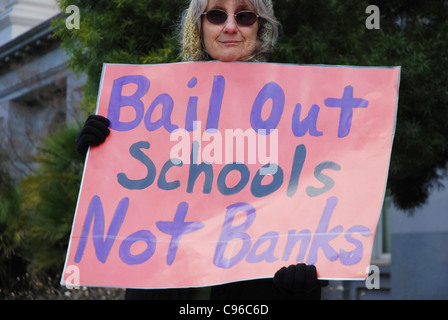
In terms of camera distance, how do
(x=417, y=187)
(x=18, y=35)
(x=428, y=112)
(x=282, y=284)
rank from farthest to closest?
(x=18, y=35) < (x=417, y=187) < (x=428, y=112) < (x=282, y=284)

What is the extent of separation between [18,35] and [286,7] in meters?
11.7

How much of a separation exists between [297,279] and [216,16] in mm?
1039

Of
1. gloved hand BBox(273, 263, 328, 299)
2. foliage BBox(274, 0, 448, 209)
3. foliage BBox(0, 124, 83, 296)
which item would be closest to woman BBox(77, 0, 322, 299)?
gloved hand BBox(273, 263, 328, 299)

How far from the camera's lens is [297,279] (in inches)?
90.4

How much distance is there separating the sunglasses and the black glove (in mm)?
535

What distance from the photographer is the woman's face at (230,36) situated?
2770 millimetres

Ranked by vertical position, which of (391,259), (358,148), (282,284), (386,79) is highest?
(391,259)

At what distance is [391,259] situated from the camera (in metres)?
9.51

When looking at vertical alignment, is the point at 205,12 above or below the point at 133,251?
above

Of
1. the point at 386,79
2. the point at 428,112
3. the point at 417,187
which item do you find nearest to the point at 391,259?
the point at 417,187

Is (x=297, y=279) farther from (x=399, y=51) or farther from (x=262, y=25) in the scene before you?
(x=399, y=51)

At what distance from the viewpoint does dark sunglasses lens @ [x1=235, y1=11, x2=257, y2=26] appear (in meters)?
2.78

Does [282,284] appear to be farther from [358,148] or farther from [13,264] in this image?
[13,264]

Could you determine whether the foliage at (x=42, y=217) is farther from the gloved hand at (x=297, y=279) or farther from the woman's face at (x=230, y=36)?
the gloved hand at (x=297, y=279)
